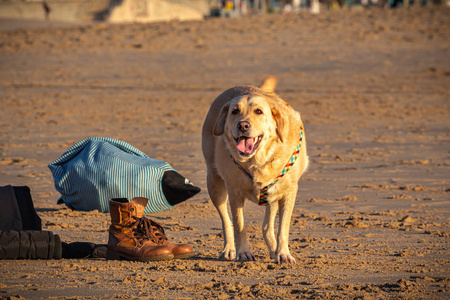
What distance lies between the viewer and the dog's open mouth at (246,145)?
4914mm

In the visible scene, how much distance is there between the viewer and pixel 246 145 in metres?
4.94

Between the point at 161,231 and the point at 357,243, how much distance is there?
5.94ft

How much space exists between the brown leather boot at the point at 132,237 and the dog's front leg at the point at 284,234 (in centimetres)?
87

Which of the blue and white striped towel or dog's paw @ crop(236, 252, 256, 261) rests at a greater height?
the blue and white striped towel

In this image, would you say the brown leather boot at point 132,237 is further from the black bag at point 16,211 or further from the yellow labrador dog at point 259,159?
the black bag at point 16,211

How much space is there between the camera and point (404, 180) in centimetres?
855

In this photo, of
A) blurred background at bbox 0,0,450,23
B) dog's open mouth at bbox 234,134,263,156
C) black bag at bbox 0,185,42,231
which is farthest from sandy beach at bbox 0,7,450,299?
blurred background at bbox 0,0,450,23

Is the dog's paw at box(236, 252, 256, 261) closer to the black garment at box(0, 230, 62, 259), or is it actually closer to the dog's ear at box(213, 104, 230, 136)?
the dog's ear at box(213, 104, 230, 136)

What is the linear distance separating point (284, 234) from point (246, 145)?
0.83 m

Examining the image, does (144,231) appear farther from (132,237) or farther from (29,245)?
(29,245)

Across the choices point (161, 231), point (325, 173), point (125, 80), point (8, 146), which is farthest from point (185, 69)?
point (161, 231)

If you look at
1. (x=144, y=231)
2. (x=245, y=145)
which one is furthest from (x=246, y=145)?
(x=144, y=231)

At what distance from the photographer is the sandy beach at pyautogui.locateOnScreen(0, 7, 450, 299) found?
4637mm

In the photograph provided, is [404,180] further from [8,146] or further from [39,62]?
[39,62]
